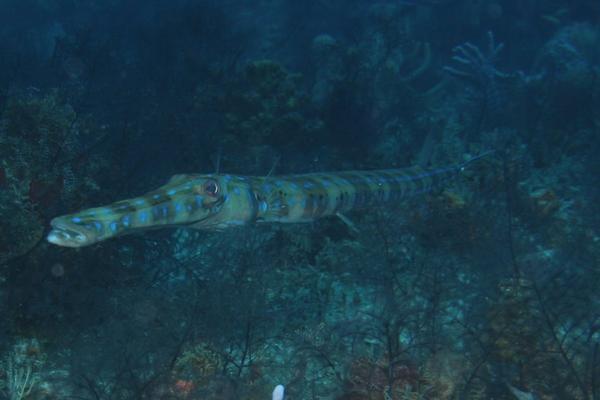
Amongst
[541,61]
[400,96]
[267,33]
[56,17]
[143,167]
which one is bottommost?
[143,167]

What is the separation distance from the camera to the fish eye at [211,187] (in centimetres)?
486

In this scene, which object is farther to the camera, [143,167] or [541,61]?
[541,61]

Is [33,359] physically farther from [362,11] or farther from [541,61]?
[362,11]

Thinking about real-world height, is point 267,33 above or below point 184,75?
above

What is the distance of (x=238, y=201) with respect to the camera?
541cm

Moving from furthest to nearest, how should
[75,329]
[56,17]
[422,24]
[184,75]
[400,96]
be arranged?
[56,17] → [422,24] → [400,96] → [184,75] → [75,329]

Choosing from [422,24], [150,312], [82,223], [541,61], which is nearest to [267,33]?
[422,24]

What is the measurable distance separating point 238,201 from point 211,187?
58cm

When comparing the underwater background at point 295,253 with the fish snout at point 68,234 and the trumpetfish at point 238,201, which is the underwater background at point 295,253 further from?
the fish snout at point 68,234

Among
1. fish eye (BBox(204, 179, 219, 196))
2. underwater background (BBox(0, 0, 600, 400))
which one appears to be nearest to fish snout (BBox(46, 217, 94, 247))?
fish eye (BBox(204, 179, 219, 196))

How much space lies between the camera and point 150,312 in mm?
5637

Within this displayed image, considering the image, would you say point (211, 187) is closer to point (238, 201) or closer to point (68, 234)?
point (238, 201)

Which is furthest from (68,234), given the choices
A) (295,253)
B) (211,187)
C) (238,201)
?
(295,253)

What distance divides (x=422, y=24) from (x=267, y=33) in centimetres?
785
